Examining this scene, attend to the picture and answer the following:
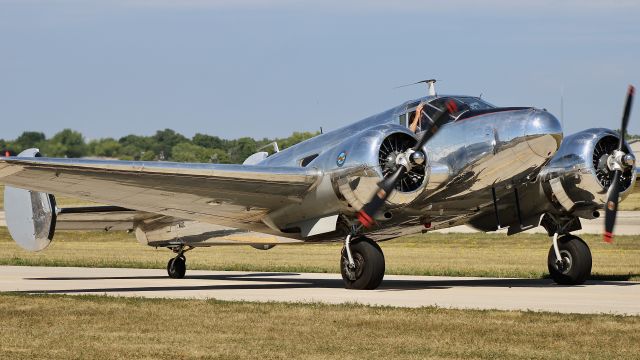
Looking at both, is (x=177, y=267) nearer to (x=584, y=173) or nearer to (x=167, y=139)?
(x=584, y=173)

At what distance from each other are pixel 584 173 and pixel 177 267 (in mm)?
10902

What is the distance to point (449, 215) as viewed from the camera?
66.6 ft

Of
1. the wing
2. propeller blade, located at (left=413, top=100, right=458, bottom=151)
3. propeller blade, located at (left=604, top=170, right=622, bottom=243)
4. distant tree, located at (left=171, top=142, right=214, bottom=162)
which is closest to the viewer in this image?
the wing

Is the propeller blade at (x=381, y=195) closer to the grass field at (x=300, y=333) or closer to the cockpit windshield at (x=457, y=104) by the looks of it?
the cockpit windshield at (x=457, y=104)

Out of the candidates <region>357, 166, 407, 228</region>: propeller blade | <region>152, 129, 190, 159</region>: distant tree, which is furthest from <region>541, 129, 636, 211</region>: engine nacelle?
<region>152, 129, 190, 159</region>: distant tree

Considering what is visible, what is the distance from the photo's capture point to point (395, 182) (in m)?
18.0

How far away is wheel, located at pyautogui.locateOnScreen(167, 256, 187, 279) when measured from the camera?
25.5 m

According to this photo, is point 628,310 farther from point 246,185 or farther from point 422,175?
point 246,185

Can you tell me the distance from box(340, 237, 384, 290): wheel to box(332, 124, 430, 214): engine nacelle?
2.79ft

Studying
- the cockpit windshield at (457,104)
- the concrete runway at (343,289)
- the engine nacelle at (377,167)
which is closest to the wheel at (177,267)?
the concrete runway at (343,289)

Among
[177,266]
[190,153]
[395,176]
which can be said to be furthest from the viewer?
[190,153]

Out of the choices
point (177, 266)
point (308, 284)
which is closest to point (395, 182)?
point (308, 284)

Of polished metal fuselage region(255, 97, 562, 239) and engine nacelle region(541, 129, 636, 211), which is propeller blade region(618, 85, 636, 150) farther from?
polished metal fuselage region(255, 97, 562, 239)

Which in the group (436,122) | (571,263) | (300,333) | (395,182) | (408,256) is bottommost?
(408,256)
